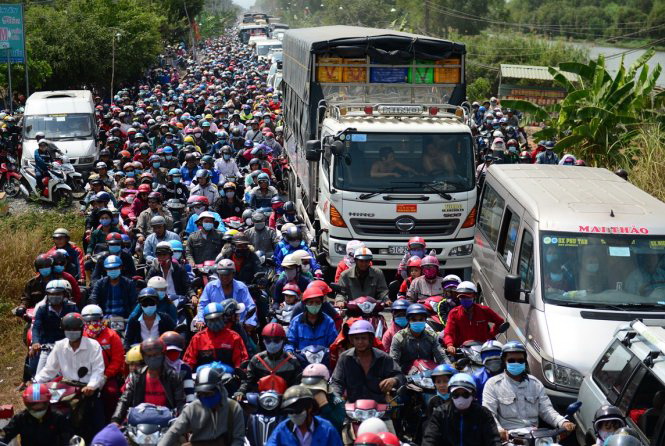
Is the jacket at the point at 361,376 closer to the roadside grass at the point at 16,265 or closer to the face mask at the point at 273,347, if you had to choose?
the face mask at the point at 273,347

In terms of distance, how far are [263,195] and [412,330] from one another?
7.25 m

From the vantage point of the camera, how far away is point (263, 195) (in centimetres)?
1579

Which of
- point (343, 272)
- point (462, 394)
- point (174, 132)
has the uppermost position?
point (462, 394)

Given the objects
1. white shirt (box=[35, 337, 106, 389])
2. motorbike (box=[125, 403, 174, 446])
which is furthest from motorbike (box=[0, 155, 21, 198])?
motorbike (box=[125, 403, 174, 446])

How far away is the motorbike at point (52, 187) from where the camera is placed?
2147 cm

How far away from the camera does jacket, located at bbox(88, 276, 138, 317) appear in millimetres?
10305

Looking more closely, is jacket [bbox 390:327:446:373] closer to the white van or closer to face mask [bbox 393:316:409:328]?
face mask [bbox 393:316:409:328]

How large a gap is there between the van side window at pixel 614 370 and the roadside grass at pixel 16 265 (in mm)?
6284

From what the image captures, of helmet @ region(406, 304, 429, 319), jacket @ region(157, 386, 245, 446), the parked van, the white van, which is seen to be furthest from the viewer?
the white van

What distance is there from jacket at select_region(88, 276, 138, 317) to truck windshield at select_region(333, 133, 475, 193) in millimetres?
4435

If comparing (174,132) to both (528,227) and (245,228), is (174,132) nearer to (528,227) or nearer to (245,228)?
(245,228)

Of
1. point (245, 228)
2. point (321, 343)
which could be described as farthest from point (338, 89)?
point (321, 343)

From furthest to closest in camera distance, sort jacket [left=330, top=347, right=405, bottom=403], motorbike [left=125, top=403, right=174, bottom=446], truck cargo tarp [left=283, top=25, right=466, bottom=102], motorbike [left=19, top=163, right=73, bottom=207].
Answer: motorbike [left=19, top=163, right=73, bottom=207], truck cargo tarp [left=283, top=25, right=466, bottom=102], jacket [left=330, top=347, right=405, bottom=403], motorbike [left=125, top=403, right=174, bottom=446]

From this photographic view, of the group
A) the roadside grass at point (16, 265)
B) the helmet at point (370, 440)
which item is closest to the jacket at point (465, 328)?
the helmet at point (370, 440)
